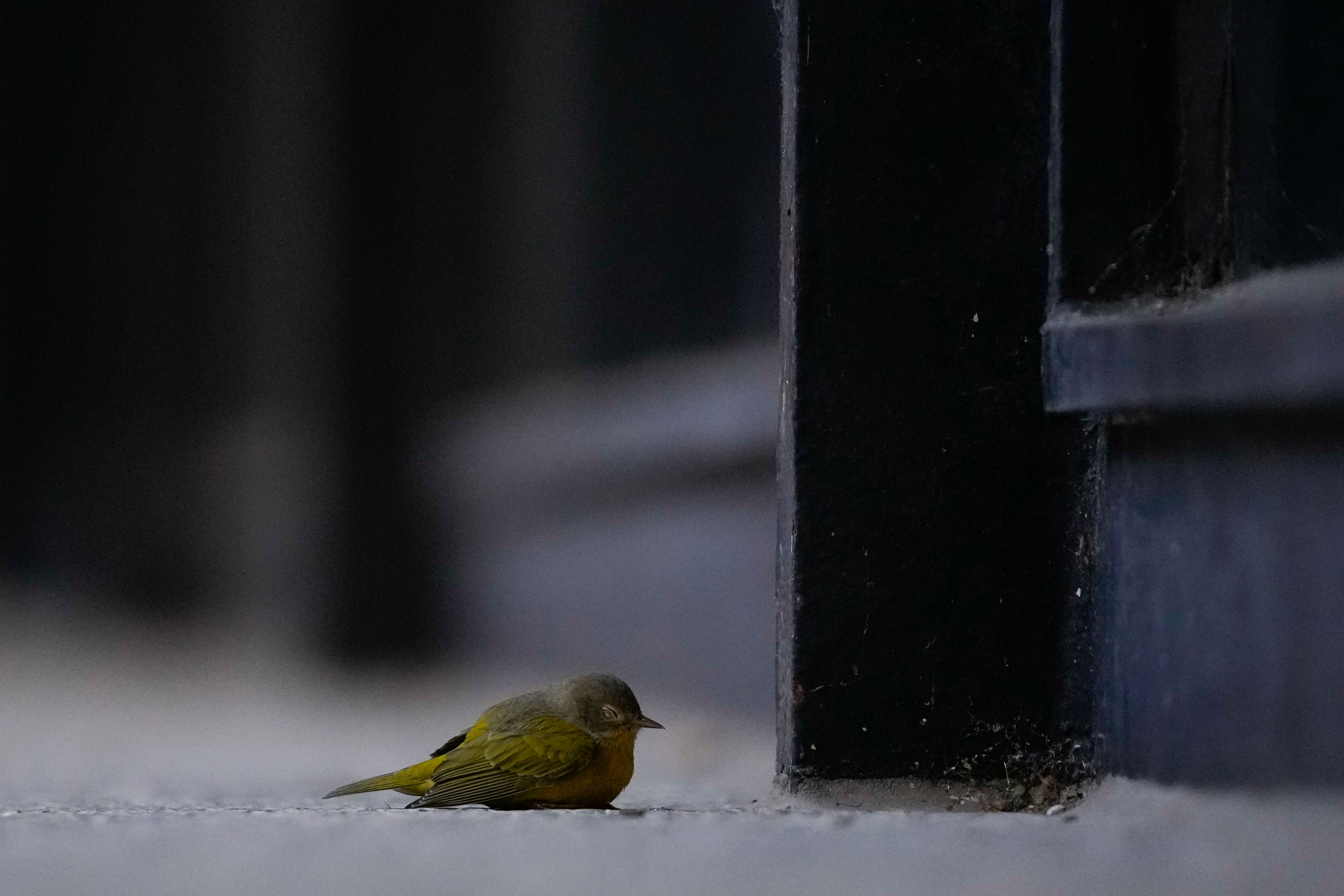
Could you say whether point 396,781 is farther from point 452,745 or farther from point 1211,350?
point 1211,350

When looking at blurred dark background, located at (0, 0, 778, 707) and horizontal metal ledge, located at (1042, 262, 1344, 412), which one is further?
blurred dark background, located at (0, 0, 778, 707)

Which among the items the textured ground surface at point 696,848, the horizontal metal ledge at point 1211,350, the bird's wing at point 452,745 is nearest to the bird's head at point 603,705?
the bird's wing at point 452,745

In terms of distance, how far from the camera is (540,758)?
2320 millimetres

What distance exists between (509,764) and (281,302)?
686 cm

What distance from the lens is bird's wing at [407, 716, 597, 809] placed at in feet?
7.48

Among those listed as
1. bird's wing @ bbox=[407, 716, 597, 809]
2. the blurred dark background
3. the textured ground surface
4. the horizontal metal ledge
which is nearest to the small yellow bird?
bird's wing @ bbox=[407, 716, 597, 809]

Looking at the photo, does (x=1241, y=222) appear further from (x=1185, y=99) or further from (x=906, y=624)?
(x=906, y=624)

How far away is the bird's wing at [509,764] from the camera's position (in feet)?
7.48

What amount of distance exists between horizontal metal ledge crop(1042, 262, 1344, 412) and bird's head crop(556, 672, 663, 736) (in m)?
0.93

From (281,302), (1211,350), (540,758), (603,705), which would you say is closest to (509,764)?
(540,758)

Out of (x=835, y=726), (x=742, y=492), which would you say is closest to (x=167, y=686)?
(x=742, y=492)

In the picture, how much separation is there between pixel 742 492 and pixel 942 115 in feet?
6.76

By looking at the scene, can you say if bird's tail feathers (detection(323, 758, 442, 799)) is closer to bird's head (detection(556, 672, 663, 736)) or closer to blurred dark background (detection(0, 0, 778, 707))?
bird's head (detection(556, 672, 663, 736))

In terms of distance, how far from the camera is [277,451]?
28.4 feet
